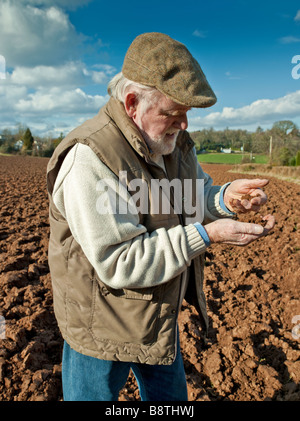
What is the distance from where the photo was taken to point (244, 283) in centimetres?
480

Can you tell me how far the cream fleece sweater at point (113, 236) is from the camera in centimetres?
136

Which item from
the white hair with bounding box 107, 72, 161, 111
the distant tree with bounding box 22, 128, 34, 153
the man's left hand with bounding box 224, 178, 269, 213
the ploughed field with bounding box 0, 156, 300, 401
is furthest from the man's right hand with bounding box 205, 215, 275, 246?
the distant tree with bounding box 22, 128, 34, 153

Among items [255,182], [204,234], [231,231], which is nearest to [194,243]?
[204,234]

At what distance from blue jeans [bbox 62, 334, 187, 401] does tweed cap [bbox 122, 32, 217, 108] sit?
125cm

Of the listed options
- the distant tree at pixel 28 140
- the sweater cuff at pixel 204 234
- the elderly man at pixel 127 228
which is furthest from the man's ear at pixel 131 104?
the distant tree at pixel 28 140

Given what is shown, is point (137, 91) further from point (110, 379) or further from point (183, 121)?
point (110, 379)

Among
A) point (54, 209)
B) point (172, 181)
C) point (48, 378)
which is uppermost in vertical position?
point (172, 181)

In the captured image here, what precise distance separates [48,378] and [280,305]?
9.17 feet

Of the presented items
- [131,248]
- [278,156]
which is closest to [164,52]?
[131,248]

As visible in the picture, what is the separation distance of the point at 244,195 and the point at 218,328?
2143mm

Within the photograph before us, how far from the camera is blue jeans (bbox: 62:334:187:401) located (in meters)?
1.67

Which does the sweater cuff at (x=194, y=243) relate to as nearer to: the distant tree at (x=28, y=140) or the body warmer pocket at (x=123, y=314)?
the body warmer pocket at (x=123, y=314)
